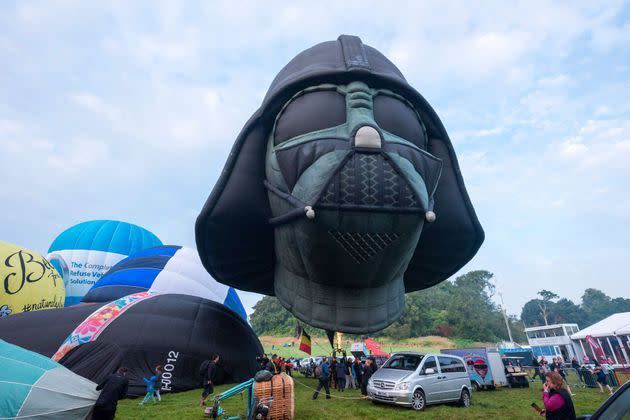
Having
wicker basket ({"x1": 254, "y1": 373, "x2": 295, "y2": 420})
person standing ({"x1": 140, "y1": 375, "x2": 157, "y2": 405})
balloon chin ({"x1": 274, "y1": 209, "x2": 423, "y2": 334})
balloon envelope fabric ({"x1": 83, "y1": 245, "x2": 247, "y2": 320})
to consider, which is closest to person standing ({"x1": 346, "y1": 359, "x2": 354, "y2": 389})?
balloon envelope fabric ({"x1": 83, "y1": 245, "x2": 247, "y2": 320})

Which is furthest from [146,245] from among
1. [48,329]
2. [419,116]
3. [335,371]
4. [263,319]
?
[263,319]

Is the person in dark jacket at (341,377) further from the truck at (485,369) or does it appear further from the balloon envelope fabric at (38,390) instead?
the balloon envelope fabric at (38,390)

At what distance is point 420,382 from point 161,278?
9.83 meters

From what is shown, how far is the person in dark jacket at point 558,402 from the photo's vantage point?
4770 mm

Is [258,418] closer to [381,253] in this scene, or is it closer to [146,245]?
[381,253]

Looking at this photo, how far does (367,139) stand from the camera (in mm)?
4605

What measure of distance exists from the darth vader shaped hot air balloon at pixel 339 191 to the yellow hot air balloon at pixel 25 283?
12972mm

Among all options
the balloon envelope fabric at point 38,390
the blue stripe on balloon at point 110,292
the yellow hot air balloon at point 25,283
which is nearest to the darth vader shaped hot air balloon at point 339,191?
the balloon envelope fabric at point 38,390

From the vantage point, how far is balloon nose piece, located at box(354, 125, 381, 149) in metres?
4.60

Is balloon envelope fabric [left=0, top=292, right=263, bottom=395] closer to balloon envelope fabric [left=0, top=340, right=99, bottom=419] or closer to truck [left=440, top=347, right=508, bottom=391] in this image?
balloon envelope fabric [left=0, top=340, right=99, bottom=419]

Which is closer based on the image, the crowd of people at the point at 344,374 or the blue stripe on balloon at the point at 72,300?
the crowd of people at the point at 344,374

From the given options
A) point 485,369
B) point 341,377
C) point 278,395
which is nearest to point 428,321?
point 485,369

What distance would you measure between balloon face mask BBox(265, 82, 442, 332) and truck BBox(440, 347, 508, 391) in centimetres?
1069

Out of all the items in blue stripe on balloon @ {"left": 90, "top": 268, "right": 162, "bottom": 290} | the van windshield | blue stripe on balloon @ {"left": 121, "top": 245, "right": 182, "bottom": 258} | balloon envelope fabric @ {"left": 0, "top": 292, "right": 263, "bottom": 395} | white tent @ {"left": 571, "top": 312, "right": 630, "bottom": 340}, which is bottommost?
the van windshield
